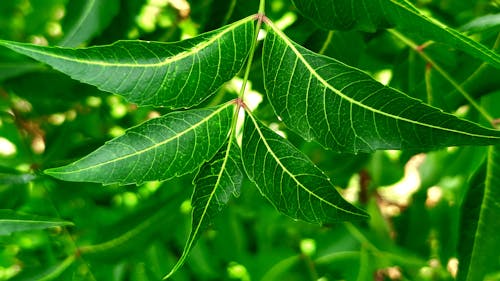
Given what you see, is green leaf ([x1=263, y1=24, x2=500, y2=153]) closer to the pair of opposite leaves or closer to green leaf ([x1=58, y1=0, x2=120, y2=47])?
the pair of opposite leaves

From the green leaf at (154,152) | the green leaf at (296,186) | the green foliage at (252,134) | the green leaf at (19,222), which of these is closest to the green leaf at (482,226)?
the green foliage at (252,134)

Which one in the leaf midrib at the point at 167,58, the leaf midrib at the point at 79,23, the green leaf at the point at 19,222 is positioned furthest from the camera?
the leaf midrib at the point at 79,23

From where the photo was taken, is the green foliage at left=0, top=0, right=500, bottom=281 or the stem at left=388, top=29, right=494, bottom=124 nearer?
the green foliage at left=0, top=0, right=500, bottom=281

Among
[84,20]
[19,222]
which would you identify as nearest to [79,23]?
[84,20]

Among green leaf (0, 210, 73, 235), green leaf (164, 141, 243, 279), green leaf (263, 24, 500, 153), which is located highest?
green leaf (263, 24, 500, 153)

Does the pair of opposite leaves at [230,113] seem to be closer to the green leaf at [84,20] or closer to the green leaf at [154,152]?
the green leaf at [154,152]

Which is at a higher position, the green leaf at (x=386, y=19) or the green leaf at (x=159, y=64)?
the green leaf at (x=386, y=19)

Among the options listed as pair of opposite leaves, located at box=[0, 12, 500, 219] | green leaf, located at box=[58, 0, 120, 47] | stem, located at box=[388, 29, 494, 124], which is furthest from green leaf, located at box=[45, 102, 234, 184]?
stem, located at box=[388, 29, 494, 124]
